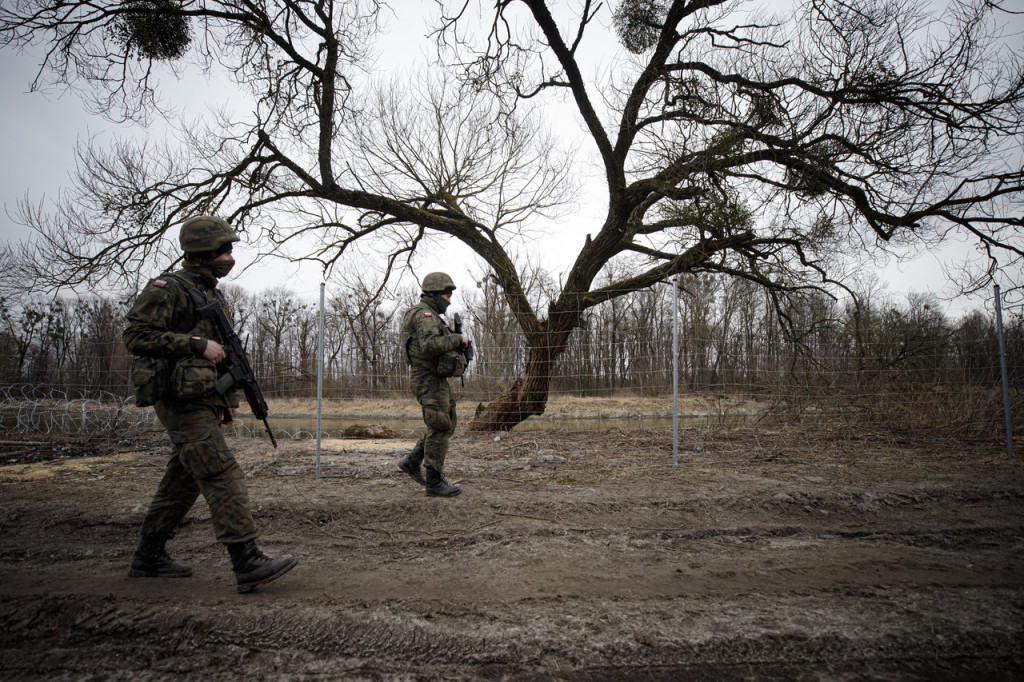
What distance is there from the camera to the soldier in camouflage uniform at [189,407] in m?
2.71

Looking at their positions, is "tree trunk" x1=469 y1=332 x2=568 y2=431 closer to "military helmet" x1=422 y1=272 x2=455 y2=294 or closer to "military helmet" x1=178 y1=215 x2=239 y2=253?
"military helmet" x1=422 y1=272 x2=455 y2=294

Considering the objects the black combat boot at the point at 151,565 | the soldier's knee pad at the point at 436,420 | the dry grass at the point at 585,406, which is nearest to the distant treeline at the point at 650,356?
the dry grass at the point at 585,406

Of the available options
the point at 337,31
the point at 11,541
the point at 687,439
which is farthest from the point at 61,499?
the point at 337,31

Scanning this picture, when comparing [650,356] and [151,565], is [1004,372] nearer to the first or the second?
[650,356]

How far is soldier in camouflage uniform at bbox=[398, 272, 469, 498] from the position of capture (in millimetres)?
4523

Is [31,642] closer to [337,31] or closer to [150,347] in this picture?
[150,347]

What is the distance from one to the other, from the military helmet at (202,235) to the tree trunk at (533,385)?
18.1 ft

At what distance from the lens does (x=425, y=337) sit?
4.51 meters

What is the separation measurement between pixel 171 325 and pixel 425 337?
2.03 m

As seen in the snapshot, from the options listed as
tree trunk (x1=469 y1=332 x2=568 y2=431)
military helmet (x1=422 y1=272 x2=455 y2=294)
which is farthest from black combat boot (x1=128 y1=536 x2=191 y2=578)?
tree trunk (x1=469 y1=332 x2=568 y2=431)

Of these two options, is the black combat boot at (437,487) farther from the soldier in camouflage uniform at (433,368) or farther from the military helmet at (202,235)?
the military helmet at (202,235)

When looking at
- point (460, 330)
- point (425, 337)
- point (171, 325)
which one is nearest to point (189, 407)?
point (171, 325)

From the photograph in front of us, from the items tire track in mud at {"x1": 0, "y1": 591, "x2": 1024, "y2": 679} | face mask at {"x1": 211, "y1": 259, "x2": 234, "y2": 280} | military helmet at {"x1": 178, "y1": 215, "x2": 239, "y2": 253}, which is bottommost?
tire track in mud at {"x1": 0, "y1": 591, "x2": 1024, "y2": 679}

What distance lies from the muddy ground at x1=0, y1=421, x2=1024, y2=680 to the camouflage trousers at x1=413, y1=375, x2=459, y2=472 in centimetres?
41
